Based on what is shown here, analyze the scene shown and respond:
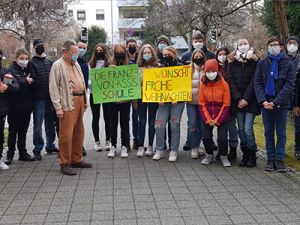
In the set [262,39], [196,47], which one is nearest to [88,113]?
[196,47]

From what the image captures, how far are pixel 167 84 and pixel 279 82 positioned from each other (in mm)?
2106

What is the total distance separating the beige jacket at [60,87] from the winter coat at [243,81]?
281 centimetres

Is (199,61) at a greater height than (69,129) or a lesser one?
greater

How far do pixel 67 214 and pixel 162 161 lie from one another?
309cm

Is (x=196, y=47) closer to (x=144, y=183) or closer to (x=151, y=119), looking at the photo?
(x=151, y=119)

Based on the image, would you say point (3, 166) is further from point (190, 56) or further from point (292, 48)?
point (292, 48)

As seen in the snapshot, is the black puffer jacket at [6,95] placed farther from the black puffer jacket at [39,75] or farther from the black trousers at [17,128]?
the black puffer jacket at [39,75]

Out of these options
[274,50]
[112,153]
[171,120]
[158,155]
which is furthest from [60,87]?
[274,50]

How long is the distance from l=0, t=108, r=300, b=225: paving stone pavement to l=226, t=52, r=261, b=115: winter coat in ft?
3.70

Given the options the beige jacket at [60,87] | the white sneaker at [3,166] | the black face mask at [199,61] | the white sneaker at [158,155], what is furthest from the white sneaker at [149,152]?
the white sneaker at [3,166]

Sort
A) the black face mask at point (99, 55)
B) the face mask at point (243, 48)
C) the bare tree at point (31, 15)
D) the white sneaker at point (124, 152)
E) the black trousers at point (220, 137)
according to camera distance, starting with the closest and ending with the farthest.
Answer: the face mask at point (243, 48), the black trousers at point (220, 137), the white sneaker at point (124, 152), the black face mask at point (99, 55), the bare tree at point (31, 15)

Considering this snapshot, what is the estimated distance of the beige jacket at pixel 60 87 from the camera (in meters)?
7.21

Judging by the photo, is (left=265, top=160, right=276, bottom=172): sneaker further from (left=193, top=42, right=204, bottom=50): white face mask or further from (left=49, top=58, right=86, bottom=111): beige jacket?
(left=49, top=58, right=86, bottom=111): beige jacket

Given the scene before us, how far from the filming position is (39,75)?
8.22m
